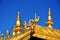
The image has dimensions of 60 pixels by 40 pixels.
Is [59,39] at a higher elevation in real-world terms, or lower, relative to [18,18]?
lower

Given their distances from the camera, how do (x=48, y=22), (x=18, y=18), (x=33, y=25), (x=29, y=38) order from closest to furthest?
(x=33, y=25)
(x=29, y=38)
(x=18, y=18)
(x=48, y=22)

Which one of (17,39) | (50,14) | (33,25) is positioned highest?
(50,14)

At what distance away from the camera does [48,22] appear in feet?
104

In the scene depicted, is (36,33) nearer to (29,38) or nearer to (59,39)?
(29,38)

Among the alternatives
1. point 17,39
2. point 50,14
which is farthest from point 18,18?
point 50,14

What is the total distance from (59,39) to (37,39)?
2966 mm

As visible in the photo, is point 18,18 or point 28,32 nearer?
point 28,32

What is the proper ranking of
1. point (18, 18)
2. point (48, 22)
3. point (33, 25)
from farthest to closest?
point (48, 22) < point (18, 18) < point (33, 25)

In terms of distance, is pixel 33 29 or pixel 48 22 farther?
pixel 48 22

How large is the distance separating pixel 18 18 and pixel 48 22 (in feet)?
19.5

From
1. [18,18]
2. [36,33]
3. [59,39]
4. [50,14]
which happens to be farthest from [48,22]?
[36,33]

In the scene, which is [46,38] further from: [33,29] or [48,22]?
[48,22]

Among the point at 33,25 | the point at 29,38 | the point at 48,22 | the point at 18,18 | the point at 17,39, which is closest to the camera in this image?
the point at 33,25

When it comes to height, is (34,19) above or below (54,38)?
above
